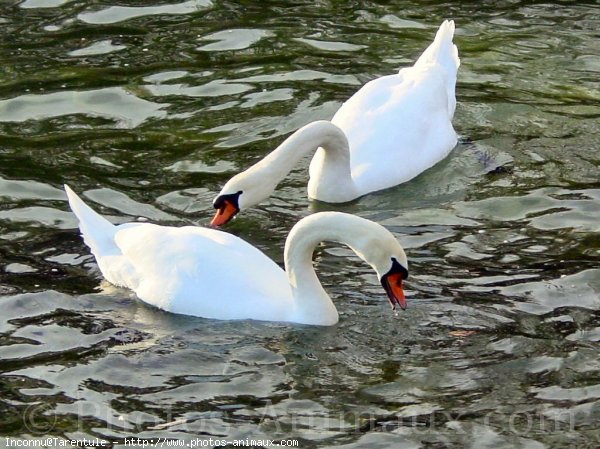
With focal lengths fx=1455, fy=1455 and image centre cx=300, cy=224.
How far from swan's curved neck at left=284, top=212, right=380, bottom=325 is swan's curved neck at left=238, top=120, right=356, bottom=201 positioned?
120 cm

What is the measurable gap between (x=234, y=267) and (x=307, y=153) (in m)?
1.80

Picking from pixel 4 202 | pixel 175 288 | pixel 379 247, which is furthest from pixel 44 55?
pixel 379 247

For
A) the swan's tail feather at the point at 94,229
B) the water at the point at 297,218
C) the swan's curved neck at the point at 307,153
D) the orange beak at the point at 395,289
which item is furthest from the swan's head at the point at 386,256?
the swan's tail feather at the point at 94,229

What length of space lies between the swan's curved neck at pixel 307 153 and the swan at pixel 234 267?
735mm

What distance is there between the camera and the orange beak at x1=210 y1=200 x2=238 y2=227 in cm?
923

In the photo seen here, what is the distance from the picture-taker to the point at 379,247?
786 cm

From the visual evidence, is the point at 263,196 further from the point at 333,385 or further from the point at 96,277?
the point at 333,385

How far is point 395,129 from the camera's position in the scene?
10.8 m

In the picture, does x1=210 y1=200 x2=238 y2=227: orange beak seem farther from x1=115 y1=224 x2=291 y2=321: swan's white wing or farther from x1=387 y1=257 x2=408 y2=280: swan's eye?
x1=387 y1=257 x2=408 y2=280: swan's eye

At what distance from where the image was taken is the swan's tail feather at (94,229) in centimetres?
908

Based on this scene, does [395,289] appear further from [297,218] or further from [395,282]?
[297,218]

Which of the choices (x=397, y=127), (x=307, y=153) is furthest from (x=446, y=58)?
(x=307, y=153)

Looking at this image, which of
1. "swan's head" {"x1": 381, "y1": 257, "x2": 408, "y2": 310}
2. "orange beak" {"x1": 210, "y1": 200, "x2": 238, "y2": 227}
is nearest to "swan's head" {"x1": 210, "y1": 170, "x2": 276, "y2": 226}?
"orange beak" {"x1": 210, "y1": 200, "x2": 238, "y2": 227}

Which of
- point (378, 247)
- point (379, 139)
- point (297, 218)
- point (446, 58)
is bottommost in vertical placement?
point (297, 218)
